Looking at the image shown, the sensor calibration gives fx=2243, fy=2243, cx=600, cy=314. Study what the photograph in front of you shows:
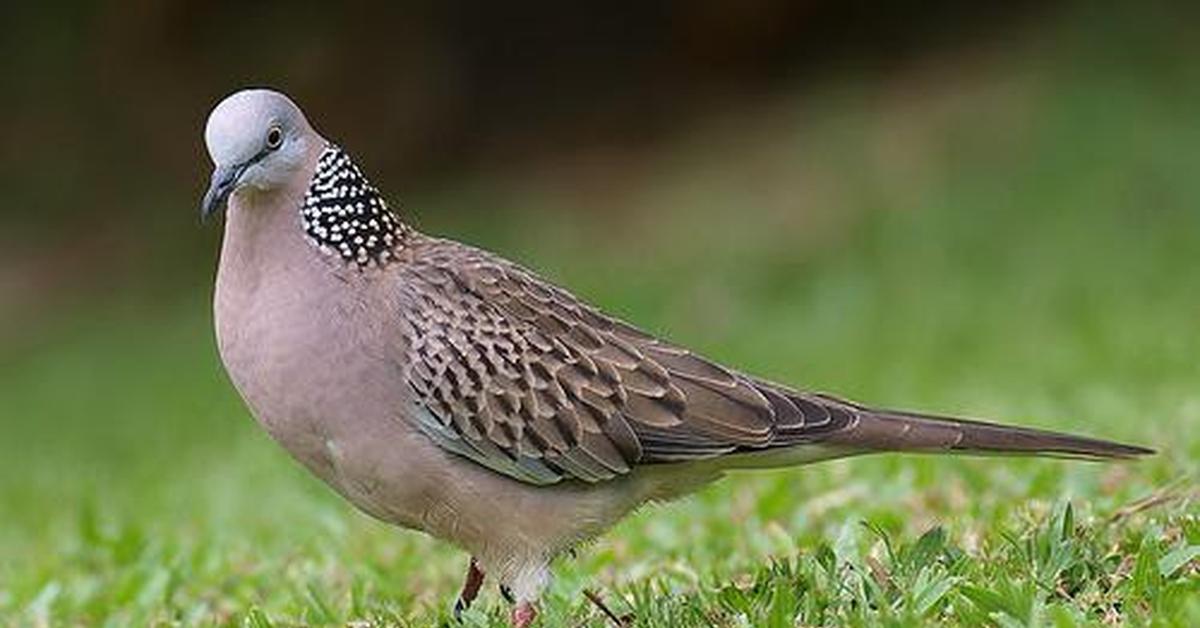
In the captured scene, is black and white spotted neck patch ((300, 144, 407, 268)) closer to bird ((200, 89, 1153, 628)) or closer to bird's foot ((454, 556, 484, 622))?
bird ((200, 89, 1153, 628))

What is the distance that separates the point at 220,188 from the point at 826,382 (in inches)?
250

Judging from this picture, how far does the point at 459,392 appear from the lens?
4.93 metres

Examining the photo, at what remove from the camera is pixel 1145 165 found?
47.6 feet

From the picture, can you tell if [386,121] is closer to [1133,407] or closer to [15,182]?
[15,182]

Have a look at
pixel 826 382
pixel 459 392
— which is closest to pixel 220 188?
pixel 459 392

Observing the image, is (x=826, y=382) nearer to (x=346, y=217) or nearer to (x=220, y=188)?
(x=346, y=217)

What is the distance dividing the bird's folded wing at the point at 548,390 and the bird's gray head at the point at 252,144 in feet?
1.24

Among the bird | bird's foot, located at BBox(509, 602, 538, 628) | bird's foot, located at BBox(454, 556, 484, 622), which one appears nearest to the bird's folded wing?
the bird

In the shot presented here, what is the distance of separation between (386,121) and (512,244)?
2.63 meters

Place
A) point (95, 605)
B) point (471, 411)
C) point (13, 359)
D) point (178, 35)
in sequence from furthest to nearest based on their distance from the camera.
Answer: point (178, 35) < point (13, 359) < point (95, 605) < point (471, 411)

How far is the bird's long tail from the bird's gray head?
1.36 m

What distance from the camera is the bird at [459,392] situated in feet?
16.0

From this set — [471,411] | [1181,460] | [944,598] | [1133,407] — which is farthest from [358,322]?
[1133,407]

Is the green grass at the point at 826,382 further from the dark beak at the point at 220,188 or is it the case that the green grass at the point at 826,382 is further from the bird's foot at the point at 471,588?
A: the dark beak at the point at 220,188
